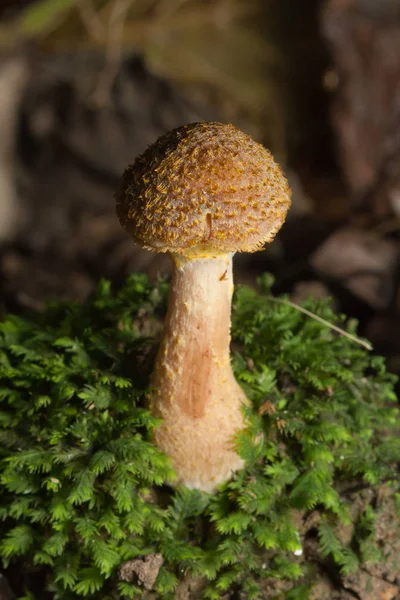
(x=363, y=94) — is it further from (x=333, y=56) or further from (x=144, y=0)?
(x=144, y=0)

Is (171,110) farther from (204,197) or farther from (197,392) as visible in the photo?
(204,197)

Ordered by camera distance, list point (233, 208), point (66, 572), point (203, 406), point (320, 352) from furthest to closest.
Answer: point (320, 352) → point (203, 406) → point (66, 572) → point (233, 208)

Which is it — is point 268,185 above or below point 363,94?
below

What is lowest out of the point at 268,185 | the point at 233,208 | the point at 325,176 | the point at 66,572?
the point at 66,572

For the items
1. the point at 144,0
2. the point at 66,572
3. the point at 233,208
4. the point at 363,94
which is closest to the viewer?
the point at 233,208

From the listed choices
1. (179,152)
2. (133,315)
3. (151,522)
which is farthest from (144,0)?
(151,522)

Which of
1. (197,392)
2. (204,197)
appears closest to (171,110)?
(197,392)

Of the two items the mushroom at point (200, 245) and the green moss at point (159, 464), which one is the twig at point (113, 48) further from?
the mushroom at point (200, 245)
